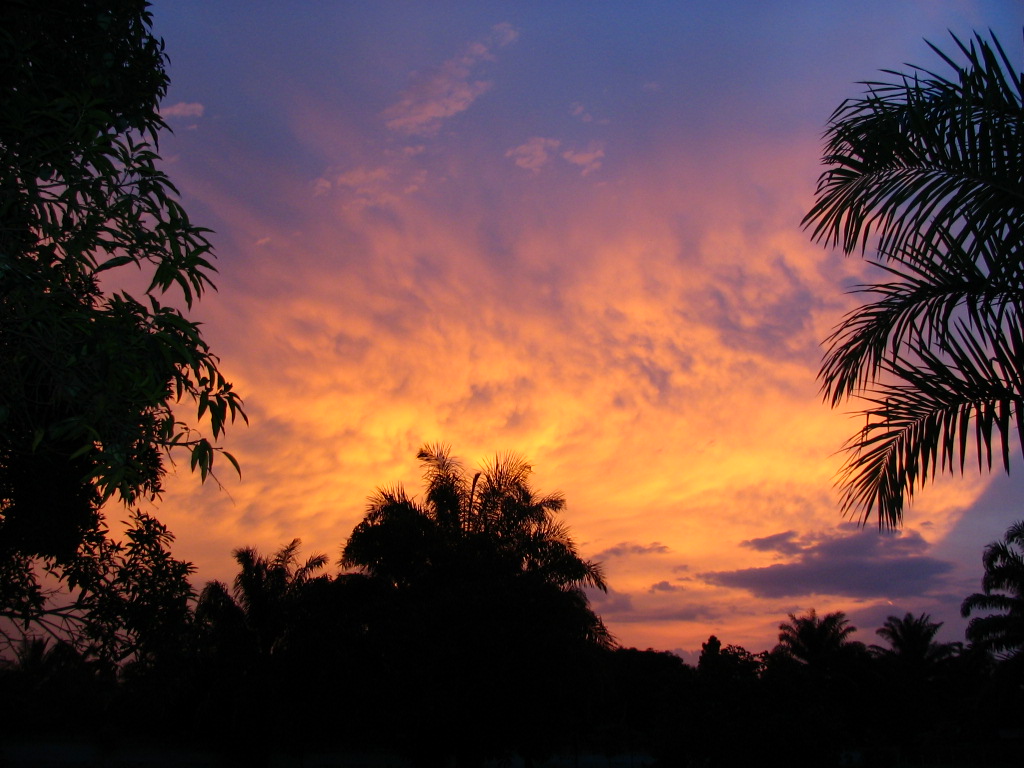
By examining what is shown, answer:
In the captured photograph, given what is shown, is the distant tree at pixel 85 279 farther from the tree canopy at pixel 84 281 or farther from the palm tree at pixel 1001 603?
the palm tree at pixel 1001 603

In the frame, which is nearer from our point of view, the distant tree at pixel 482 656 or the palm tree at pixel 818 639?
the distant tree at pixel 482 656

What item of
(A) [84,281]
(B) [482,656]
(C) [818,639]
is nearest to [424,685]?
(B) [482,656]

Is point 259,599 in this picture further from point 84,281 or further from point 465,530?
point 84,281

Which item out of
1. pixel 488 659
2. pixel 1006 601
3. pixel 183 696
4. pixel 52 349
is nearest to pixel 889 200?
pixel 52 349

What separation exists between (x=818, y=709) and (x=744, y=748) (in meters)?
2.14

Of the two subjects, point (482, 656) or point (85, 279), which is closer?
point (85, 279)

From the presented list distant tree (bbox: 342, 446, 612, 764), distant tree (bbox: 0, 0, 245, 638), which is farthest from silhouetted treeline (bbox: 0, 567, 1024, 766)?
distant tree (bbox: 0, 0, 245, 638)

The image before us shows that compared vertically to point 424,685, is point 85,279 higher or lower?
higher

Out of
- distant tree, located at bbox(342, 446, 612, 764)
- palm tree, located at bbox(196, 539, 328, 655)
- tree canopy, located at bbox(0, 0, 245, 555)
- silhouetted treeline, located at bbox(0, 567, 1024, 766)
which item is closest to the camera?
tree canopy, located at bbox(0, 0, 245, 555)

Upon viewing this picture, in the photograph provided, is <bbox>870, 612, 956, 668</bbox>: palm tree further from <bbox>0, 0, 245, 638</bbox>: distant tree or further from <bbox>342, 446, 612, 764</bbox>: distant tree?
<bbox>0, 0, 245, 638</bbox>: distant tree

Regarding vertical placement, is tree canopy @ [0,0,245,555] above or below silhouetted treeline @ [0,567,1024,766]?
above

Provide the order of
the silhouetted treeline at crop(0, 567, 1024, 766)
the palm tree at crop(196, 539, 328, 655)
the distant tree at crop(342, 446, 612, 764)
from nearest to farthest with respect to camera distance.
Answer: the silhouetted treeline at crop(0, 567, 1024, 766), the distant tree at crop(342, 446, 612, 764), the palm tree at crop(196, 539, 328, 655)

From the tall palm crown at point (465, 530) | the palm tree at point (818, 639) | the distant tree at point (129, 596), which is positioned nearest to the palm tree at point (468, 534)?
the tall palm crown at point (465, 530)

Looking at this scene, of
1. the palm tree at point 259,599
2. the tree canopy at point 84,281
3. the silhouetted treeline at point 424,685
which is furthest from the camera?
the palm tree at point 259,599
